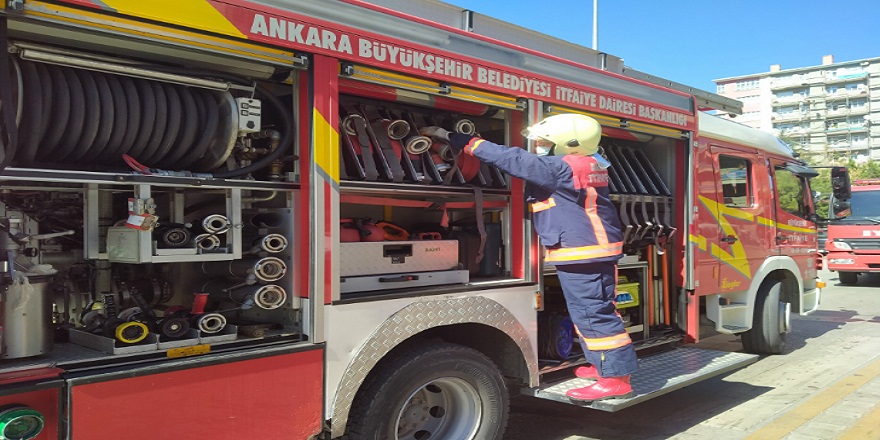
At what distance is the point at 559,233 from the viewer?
3758 millimetres

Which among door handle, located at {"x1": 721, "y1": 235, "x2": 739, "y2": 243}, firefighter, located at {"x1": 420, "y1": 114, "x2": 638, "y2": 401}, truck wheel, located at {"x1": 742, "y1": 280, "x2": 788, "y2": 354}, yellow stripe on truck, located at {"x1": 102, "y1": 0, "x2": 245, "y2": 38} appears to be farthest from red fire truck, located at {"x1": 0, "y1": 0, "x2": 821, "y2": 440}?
truck wheel, located at {"x1": 742, "y1": 280, "x2": 788, "y2": 354}

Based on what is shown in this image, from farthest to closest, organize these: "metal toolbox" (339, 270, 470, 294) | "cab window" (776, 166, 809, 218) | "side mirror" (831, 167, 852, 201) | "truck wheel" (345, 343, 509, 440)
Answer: "side mirror" (831, 167, 852, 201)
"cab window" (776, 166, 809, 218)
"metal toolbox" (339, 270, 470, 294)
"truck wheel" (345, 343, 509, 440)

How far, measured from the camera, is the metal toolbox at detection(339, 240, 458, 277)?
321 centimetres

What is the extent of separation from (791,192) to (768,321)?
141 centimetres

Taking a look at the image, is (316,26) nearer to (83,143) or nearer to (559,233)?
(83,143)

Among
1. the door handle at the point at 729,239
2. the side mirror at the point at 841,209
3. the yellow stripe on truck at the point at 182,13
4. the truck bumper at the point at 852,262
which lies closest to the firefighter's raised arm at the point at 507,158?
the yellow stripe on truck at the point at 182,13

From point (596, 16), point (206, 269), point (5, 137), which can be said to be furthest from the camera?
point (596, 16)

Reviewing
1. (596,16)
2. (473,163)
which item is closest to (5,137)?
(473,163)

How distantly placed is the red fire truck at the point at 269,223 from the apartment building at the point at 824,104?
86152mm

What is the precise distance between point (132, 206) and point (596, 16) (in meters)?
15.7

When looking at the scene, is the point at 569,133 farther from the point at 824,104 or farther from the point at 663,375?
the point at 824,104

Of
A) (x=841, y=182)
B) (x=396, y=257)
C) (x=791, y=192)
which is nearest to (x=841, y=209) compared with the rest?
(x=841, y=182)

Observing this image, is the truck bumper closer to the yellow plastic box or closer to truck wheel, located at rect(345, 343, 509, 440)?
the yellow plastic box

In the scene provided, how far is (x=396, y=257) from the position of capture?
3406 millimetres
